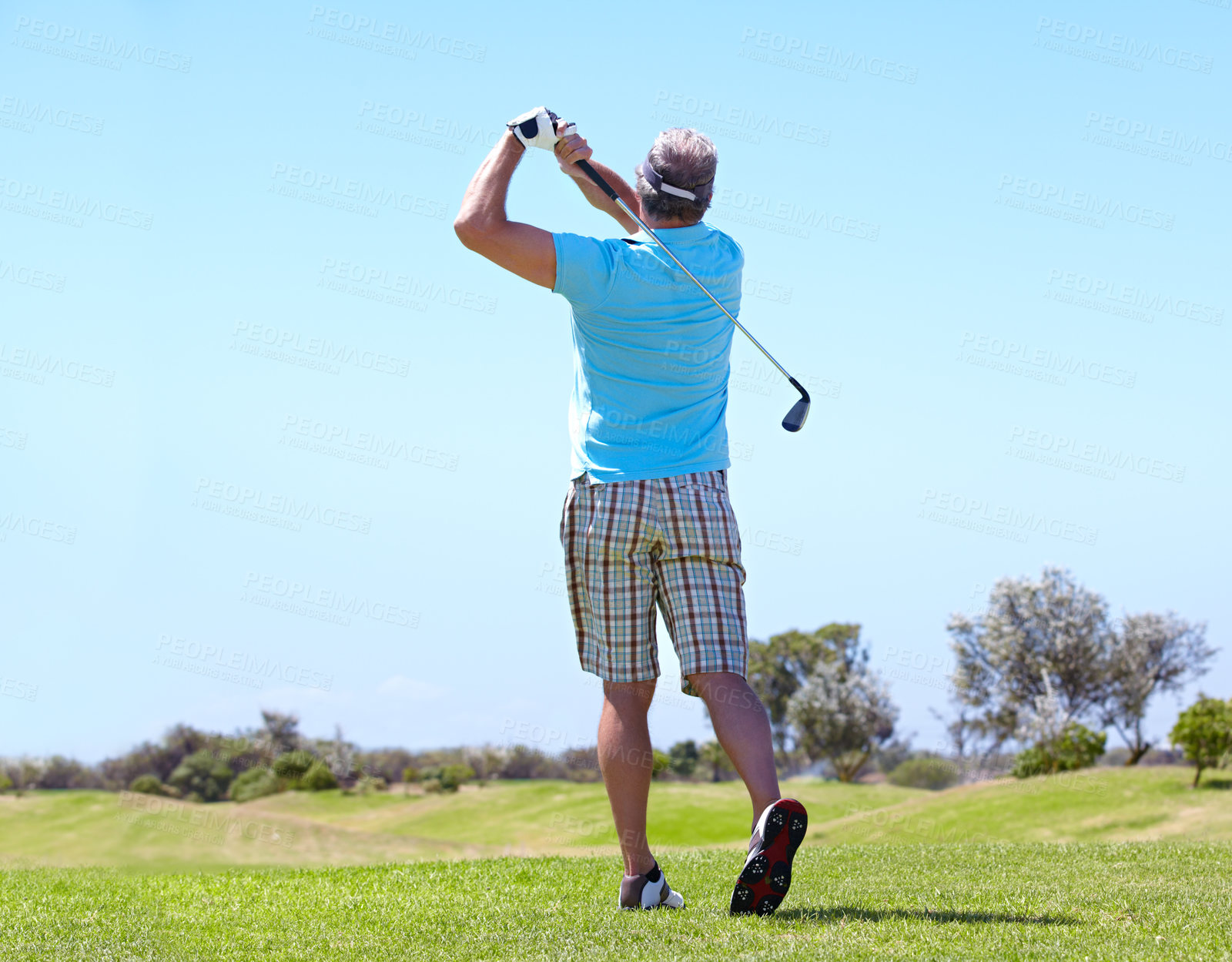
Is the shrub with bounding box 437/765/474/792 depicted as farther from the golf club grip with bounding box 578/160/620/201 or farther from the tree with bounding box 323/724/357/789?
the golf club grip with bounding box 578/160/620/201

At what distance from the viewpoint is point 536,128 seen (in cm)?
359

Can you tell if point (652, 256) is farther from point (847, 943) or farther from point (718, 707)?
point (847, 943)

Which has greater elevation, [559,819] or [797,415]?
[797,415]

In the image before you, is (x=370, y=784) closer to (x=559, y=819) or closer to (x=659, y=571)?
(x=559, y=819)

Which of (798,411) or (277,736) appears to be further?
(277,736)

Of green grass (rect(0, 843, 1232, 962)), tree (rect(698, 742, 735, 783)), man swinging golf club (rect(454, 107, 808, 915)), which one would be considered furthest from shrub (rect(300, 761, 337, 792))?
man swinging golf club (rect(454, 107, 808, 915))

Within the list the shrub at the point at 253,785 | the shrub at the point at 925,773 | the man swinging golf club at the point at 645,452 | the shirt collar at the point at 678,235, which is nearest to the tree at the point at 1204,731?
the shrub at the point at 925,773

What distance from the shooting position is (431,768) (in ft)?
81.0

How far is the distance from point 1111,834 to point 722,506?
637 inches

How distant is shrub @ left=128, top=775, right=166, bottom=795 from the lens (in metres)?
17.2

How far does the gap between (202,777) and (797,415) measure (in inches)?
718

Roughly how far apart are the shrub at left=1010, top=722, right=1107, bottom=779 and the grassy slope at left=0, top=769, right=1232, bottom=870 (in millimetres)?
2876

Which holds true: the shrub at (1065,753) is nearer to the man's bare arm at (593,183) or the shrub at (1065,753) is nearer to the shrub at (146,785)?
the shrub at (146,785)

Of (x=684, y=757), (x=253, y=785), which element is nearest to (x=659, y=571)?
(x=253, y=785)
